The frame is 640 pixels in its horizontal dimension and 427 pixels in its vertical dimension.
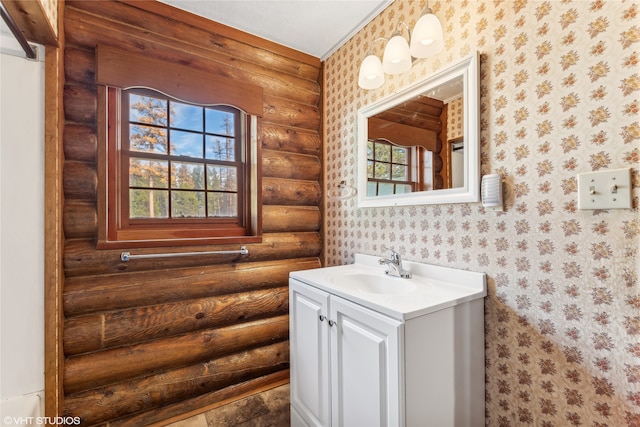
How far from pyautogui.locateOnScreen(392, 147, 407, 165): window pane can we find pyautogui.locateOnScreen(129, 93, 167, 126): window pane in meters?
1.42

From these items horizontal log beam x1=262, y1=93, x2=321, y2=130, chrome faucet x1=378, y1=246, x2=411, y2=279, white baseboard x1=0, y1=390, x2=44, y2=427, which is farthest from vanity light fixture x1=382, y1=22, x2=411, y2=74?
white baseboard x1=0, y1=390, x2=44, y2=427

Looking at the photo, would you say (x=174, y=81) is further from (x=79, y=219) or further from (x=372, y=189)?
(x=372, y=189)

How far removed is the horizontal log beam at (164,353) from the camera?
1494mm

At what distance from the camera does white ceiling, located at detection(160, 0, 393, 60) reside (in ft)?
5.57

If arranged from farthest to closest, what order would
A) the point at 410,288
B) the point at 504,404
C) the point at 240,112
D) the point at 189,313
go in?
the point at 240,112, the point at 189,313, the point at 410,288, the point at 504,404

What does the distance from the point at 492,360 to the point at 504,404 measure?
6.4 inches

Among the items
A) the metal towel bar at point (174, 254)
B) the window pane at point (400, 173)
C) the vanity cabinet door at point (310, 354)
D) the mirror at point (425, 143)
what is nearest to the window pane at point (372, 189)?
the mirror at point (425, 143)

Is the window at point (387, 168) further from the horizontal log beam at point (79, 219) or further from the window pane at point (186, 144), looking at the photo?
the horizontal log beam at point (79, 219)

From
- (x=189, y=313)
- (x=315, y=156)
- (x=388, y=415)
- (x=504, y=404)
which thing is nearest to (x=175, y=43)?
(x=315, y=156)

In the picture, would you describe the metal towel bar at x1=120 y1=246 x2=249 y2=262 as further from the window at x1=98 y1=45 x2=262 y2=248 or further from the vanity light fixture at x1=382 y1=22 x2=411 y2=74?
the vanity light fixture at x1=382 y1=22 x2=411 y2=74

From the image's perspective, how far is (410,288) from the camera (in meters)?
1.34

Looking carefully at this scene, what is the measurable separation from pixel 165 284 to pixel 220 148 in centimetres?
94

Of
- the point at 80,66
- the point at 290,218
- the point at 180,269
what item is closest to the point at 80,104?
the point at 80,66

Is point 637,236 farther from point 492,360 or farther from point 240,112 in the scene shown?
point 240,112
